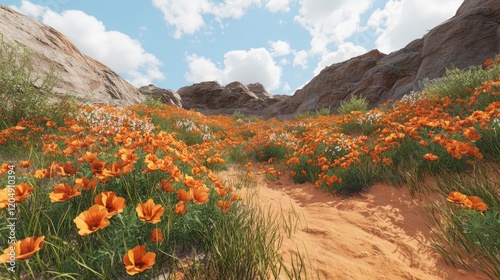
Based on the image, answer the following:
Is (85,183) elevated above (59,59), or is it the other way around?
(59,59)

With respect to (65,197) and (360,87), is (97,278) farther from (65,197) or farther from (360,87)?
(360,87)

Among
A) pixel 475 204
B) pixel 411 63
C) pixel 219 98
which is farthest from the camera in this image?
pixel 219 98

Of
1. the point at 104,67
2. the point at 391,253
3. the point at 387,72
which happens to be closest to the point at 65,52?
the point at 104,67

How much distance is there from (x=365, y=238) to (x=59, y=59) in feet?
38.9

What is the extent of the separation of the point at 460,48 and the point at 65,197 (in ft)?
58.4

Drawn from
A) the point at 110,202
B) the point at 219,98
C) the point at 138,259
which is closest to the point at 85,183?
the point at 110,202

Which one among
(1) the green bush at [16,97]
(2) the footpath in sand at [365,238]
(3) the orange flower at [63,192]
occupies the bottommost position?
(2) the footpath in sand at [365,238]

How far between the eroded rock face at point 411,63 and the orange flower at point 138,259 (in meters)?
13.4

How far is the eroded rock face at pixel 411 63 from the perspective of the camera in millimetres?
12906

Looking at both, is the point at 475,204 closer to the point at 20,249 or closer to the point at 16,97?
the point at 20,249

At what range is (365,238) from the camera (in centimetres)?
251

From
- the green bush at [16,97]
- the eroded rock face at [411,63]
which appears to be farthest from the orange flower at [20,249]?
the eroded rock face at [411,63]

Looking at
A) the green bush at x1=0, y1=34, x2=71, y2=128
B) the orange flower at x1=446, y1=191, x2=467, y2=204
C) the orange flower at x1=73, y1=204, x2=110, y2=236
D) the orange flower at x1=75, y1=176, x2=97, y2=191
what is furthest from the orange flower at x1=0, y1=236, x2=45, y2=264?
the green bush at x1=0, y1=34, x2=71, y2=128

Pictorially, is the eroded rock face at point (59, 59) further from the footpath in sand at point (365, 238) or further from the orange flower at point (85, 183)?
the footpath in sand at point (365, 238)
